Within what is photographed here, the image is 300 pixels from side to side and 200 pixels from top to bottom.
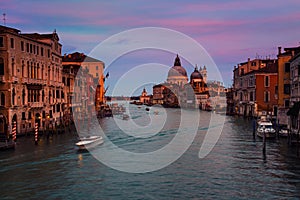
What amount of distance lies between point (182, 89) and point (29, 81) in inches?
4589

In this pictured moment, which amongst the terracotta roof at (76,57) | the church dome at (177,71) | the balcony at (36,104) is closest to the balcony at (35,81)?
the balcony at (36,104)

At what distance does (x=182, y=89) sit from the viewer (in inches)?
5723

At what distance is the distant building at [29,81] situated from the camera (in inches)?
1080

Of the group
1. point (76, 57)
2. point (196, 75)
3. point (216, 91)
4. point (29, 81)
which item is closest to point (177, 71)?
point (196, 75)

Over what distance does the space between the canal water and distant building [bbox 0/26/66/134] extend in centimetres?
407

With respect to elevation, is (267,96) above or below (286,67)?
below

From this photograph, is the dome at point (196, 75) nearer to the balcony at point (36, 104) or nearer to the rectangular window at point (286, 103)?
the rectangular window at point (286, 103)

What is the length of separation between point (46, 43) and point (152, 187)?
22.1m

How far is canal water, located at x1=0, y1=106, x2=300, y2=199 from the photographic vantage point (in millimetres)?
15031

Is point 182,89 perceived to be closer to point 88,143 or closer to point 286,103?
point 286,103

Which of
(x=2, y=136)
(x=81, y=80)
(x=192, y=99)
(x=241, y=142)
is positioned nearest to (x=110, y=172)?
(x=2, y=136)

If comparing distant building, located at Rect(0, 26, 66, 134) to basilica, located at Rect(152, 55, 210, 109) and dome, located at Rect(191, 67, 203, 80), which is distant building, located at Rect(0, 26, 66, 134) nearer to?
basilica, located at Rect(152, 55, 210, 109)

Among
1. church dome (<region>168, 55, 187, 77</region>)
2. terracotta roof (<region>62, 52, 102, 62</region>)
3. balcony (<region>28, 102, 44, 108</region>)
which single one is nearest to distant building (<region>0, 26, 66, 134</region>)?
balcony (<region>28, 102, 44, 108</region>)

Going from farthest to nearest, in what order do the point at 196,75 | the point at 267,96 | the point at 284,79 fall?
the point at 196,75 → the point at 267,96 → the point at 284,79
